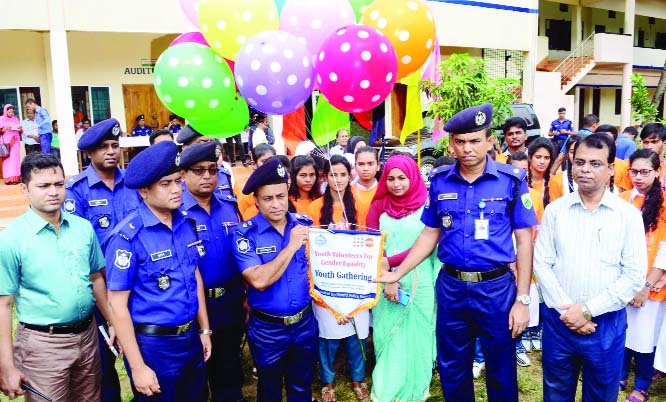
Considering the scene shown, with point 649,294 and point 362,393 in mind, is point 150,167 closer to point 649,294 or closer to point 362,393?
point 362,393

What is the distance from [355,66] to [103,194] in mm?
1875

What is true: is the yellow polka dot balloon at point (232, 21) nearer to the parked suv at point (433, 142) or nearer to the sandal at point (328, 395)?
the sandal at point (328, 395)

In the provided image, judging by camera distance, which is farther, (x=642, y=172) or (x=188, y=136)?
(x=188, y=136)

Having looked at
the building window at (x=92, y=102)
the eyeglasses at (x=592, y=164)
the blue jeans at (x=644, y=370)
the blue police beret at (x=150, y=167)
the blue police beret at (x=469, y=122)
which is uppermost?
the building window at (x=92, y=102)

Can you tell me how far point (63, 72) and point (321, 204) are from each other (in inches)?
334

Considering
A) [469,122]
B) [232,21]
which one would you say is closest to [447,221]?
[469,122]

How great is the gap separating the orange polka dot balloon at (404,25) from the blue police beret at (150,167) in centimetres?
166

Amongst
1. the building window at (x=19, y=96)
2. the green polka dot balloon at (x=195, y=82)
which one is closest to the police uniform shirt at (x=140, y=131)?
the building window at (x=19, y=96)

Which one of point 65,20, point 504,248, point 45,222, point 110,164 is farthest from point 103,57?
point 504,248

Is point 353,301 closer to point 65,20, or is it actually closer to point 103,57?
point 65,20

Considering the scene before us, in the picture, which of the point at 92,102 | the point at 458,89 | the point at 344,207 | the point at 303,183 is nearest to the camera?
the point at 344,207

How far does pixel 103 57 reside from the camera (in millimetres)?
12625

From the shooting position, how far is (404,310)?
3.70 metres

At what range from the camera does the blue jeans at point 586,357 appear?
2797mm
